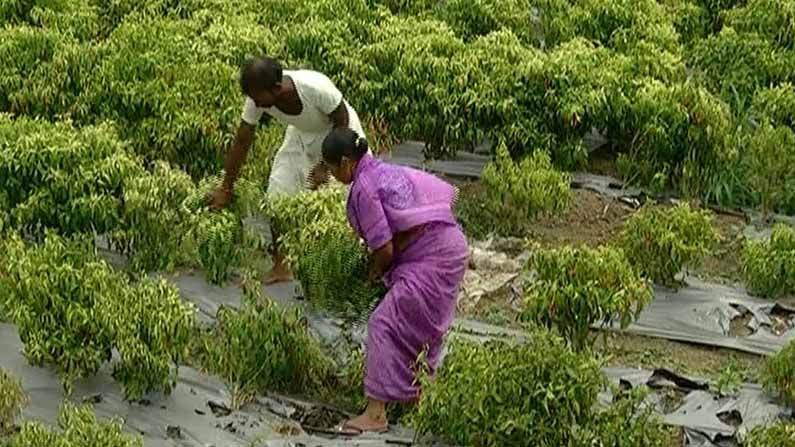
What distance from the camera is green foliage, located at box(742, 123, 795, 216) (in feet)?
25.3

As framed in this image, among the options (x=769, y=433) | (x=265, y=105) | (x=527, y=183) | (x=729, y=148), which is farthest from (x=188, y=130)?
(x=769, y=433)

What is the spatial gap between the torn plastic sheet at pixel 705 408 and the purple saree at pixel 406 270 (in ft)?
3.16

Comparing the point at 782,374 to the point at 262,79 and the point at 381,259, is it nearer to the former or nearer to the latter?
the point at 381,259

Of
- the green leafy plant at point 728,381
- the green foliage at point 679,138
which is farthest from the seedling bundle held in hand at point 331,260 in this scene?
the green foliage at point 679,138

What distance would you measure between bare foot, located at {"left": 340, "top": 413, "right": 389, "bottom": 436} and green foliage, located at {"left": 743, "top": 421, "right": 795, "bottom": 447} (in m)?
1.46

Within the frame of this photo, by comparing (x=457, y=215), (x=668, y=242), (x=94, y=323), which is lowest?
(x=457, y=215)

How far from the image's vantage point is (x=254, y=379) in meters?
5.48

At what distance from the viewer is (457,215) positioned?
766cm

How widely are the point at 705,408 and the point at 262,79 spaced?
2.49m

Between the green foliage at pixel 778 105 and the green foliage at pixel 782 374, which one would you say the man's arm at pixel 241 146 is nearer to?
the green foliage at pixel 782 374

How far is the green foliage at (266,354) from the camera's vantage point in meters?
5.45

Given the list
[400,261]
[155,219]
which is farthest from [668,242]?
[155,219]

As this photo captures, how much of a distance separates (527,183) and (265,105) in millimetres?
1836

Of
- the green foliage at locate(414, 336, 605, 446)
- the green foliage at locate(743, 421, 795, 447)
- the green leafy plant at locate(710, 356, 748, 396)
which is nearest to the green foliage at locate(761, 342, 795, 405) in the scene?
the green leafy plant at locate(710, 356, 748, 396)
